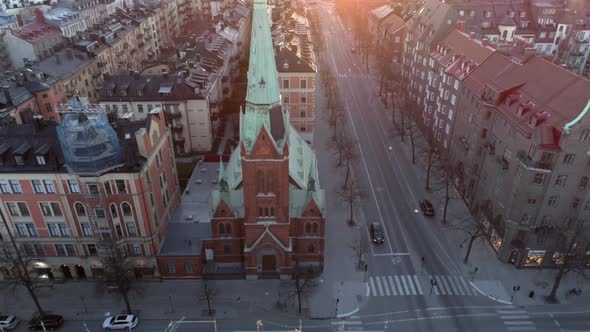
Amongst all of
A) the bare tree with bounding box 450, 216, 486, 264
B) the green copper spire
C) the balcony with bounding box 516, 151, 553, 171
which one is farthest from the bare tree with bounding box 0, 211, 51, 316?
the balcony with bounding box 516, 151, 553, 171

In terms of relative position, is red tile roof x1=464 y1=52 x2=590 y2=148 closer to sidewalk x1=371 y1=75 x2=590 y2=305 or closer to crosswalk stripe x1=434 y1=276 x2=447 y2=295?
sidewalk x1=371 y1=75 x2=590 y2=305

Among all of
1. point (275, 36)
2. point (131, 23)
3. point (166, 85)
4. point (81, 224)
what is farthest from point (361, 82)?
point (81, 224)

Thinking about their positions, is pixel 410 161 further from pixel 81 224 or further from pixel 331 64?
pixel 331 64

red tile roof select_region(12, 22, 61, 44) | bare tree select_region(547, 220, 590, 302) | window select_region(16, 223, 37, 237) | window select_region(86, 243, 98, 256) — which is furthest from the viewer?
red tile roof select_region(12, 22, 61, 44)

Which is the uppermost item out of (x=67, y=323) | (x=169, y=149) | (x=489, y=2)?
(x=489, y=2)

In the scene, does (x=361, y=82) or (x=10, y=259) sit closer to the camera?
(x=10, y=259)

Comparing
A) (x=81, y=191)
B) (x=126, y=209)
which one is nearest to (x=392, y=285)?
Result: (x=126, y=209)
